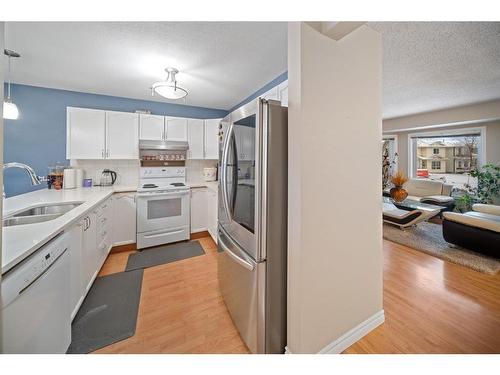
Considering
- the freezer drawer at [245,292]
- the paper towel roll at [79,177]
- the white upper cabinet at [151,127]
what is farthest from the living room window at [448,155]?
the paper towel roll at [79,177]

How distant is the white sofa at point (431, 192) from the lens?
4.27m

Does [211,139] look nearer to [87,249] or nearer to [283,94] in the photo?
[283,94]

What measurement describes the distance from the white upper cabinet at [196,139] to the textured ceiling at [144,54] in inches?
26.9

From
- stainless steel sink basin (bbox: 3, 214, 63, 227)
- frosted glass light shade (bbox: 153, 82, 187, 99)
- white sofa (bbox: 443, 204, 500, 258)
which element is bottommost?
white sofa (bbox: 443, 204, 500, 258)

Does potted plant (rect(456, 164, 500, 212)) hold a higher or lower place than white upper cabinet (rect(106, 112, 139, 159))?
lower

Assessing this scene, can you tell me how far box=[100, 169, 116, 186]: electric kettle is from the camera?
3.22 meters

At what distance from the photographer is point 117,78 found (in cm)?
263

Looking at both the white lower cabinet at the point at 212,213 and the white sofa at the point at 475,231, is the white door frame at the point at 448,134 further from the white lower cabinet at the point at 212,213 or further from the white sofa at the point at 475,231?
the white lower cabinet at the point at 212,213

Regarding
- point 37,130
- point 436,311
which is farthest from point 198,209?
point 436,311

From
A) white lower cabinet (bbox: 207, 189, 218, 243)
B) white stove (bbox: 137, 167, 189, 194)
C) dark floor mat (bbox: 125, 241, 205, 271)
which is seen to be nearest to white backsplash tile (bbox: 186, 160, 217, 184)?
white stove (bbox: 137, 167, 189, 194)

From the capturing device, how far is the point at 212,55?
2.10 m

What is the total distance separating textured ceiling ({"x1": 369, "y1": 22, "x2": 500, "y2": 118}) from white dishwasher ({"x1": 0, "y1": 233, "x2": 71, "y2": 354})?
2.80 m

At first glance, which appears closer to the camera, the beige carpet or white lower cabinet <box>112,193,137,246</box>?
the beige carpet

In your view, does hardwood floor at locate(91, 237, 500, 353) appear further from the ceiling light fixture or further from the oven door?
the ceiling light fixture
